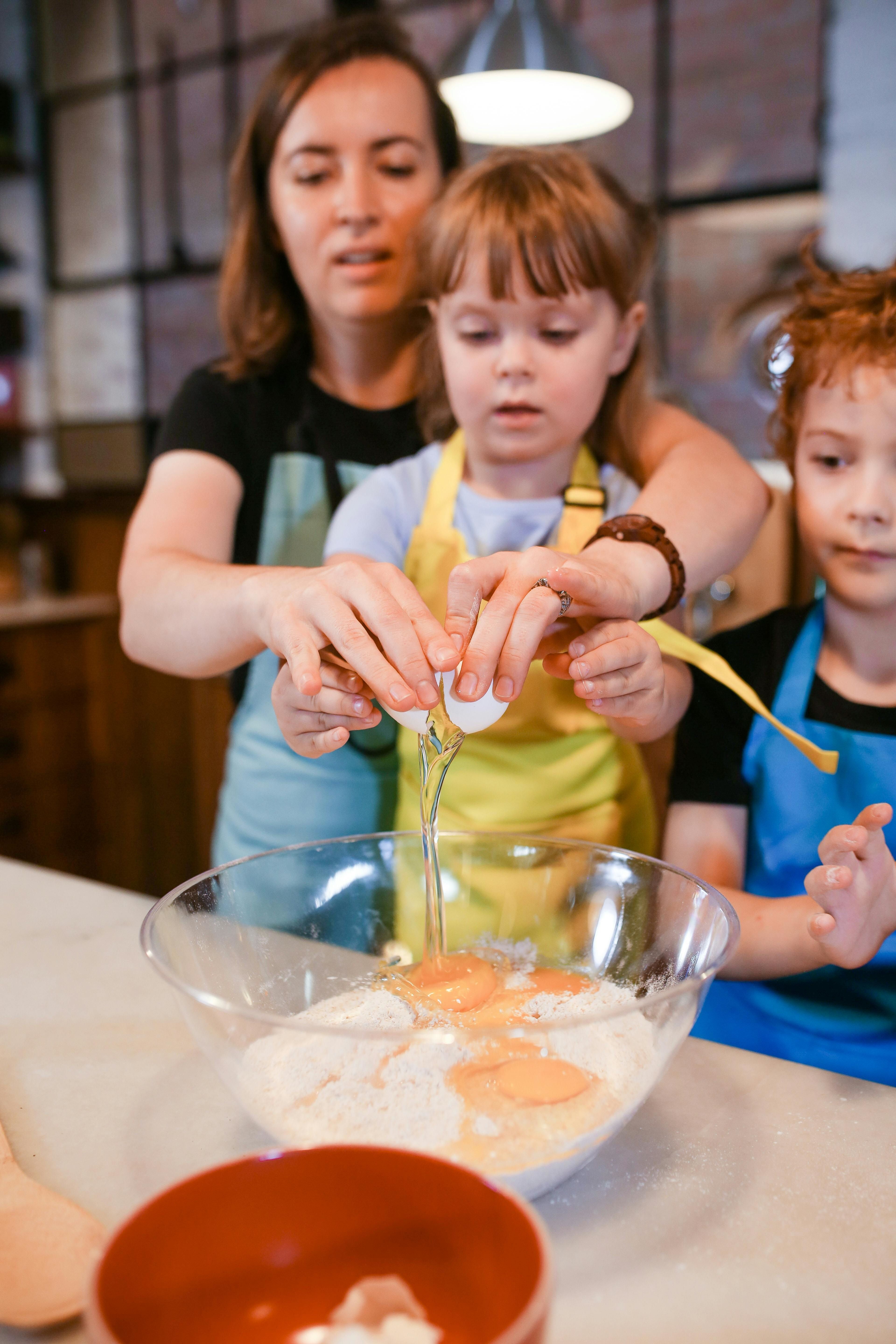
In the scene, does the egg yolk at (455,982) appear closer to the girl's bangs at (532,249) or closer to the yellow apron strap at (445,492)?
the yellow apron strap at (445,492)

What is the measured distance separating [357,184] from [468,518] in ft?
1.43

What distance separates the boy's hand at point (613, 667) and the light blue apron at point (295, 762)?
458 mm

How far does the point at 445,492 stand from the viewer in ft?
4.00

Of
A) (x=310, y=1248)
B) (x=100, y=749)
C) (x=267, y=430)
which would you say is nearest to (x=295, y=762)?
(x=267, y=430)

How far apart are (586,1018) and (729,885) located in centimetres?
59

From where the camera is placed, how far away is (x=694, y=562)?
102 centimetres

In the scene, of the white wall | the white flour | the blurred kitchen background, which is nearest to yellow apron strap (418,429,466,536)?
the white flour

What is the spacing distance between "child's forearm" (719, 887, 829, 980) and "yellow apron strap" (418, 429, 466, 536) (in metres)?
0.53

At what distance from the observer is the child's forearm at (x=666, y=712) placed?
98cm

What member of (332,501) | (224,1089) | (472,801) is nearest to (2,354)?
(332,501)

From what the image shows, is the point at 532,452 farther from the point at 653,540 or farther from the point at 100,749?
the point at 100,749

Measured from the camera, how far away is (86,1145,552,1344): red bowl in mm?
403

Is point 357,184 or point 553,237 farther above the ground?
point 357,184

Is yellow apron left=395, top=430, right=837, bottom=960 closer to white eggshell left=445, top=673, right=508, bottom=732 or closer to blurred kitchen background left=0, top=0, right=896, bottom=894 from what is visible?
white eggshell left=445, top=673, right=508, bottom=732
